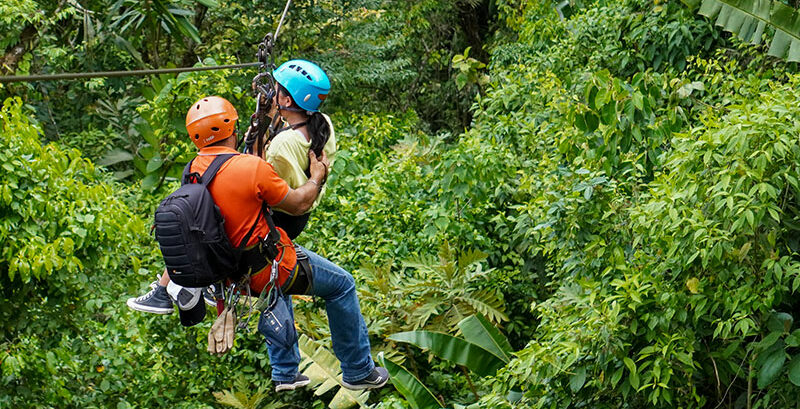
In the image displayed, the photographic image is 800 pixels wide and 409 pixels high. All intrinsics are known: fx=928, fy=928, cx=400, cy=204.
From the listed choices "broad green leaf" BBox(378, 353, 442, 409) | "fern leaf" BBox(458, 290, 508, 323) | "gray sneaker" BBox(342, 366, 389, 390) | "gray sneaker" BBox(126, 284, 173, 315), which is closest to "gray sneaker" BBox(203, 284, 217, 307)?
"gray sneaker" BBox(126, 284, 173, 315)

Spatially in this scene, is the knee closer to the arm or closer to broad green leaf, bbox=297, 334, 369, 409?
the arm

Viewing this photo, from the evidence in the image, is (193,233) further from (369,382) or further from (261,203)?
(369,382)

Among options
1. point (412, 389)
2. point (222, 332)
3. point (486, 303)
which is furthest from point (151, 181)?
point (222, 332)

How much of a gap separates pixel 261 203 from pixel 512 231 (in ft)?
13.9

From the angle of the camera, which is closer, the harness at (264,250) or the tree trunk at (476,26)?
the harness at (264,250)

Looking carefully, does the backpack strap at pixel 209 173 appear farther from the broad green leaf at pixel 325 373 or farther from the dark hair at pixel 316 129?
the broad green leaf at pixel 325 373

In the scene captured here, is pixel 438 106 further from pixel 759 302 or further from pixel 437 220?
pixel 759 302

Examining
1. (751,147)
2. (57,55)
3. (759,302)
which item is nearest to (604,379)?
(759,302)

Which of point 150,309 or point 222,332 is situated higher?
point 222,332

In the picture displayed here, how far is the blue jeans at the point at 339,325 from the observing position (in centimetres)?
398

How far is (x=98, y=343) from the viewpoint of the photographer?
6.66 m

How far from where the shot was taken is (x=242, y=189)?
11.4ft

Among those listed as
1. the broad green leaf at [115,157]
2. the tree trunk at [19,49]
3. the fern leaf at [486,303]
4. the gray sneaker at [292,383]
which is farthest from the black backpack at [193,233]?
the broad green leaf at [115,157]

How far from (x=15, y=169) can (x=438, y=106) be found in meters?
9.64
